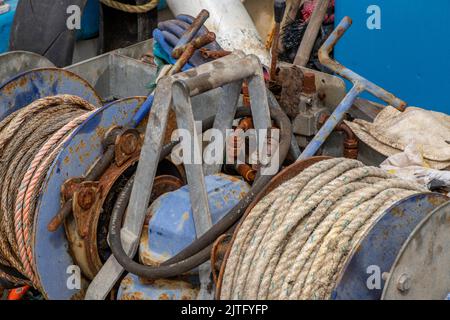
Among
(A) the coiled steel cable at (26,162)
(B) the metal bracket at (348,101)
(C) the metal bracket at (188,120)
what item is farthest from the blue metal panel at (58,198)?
(B) the metal bracket at (348,101)

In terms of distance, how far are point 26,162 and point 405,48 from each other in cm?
288

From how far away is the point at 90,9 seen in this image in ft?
20.8

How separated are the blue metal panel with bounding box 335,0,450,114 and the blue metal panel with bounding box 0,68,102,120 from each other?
7.10ft

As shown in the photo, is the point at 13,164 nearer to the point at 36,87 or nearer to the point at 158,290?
the point at 36,87

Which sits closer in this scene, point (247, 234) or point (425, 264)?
point (425, 264)

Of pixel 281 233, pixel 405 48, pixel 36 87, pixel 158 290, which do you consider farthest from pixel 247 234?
pixel 405 48

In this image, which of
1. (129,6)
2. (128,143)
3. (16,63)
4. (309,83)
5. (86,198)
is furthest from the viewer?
(129,6)

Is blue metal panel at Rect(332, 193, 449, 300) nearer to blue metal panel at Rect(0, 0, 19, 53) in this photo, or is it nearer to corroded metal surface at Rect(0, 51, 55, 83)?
corroded metal surface at Rect(0, 51, 55, 83)

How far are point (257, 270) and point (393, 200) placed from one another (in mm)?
564

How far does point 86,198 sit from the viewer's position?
3643mm

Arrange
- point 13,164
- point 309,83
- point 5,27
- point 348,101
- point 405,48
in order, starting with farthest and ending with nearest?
point 5,27 < point 405,48 < point 309,83 < point 348,101 < point 13,164

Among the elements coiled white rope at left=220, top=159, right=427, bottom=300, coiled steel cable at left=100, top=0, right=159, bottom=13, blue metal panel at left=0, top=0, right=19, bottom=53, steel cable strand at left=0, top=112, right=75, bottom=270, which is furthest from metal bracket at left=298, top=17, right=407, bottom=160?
blue metal panel at left=0, top=0, right=19, bottom=53

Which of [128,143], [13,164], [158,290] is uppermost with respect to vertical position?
[128,143]
